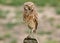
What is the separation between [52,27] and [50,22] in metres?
0.42

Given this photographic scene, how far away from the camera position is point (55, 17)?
1080cm

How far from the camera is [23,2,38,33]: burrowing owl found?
11.9 ft

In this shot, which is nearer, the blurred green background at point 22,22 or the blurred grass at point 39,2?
the blurred green background at point 22,22

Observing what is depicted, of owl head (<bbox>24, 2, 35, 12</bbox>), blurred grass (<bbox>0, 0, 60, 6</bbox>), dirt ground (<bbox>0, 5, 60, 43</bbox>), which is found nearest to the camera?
owl head (<bbox>24, 2, 35, 12</bbox>)

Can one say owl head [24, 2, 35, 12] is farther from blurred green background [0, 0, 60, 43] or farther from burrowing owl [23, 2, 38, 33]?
blurred green background [0, 0, 60, 43]

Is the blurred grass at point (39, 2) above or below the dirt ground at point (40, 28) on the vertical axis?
above

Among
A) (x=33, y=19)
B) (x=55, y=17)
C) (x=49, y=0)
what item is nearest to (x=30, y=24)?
(x=33, y=19)

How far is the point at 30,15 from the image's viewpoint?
12.1 feet

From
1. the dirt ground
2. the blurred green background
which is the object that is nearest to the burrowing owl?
the dirt ground

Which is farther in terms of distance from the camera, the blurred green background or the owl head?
the blurred green background

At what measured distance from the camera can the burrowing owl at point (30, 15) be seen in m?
3.62

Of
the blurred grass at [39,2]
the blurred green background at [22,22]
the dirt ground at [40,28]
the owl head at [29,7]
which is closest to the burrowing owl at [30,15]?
the owl head at [29,7]

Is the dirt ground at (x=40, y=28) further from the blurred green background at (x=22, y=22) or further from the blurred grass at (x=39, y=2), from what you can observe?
the blurred grass at (x=39, y=2)

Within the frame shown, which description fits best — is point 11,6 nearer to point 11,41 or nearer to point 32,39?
point 11,41
